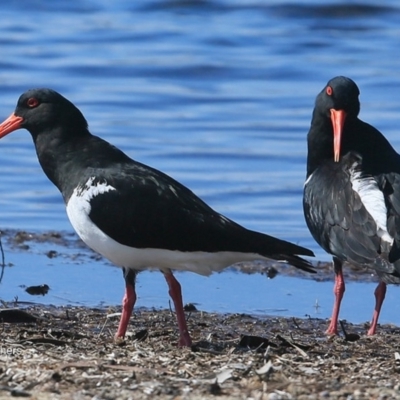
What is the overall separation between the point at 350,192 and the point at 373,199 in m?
0.30

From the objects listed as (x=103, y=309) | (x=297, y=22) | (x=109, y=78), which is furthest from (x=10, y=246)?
(x=297, y=22)

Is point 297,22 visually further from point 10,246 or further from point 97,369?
point 97,369

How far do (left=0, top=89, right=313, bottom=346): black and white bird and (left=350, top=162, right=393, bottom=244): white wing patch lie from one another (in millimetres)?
654

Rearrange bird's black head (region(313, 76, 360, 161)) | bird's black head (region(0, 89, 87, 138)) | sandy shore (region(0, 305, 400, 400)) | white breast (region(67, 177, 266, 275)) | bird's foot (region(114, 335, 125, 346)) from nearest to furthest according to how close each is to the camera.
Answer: sandy shore (region(0, 305, 400, 400)), bird's foot (region(114, 335, 125, 346)), white breast (region(67, 177, 266, 275)), bird's black head (region(0, 89, 87, 138)), bird's black head (region(313, 76, 360, 161))

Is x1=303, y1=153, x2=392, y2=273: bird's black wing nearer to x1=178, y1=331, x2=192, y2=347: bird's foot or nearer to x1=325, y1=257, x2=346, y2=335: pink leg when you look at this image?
x1=325, y1=257, x2=346, y2=335: pink leg

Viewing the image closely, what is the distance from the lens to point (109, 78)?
728 inches

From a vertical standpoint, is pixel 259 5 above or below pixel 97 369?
above

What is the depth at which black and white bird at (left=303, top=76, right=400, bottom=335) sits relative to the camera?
23.9 ft

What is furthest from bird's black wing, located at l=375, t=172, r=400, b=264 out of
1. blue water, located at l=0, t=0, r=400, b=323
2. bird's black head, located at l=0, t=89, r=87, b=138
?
bird's black head, located at l=0, t=89, r=87, b=138

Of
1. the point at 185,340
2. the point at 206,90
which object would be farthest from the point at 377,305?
the point at 206,90

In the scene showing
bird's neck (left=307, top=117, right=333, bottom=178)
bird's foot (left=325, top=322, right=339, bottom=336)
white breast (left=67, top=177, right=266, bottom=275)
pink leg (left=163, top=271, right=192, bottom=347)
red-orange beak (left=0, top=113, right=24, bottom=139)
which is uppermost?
red-orange beak (left=0, top=113, right=24, bottom=139)

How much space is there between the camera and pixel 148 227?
6.77m

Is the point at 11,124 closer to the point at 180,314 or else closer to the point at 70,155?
the point at 70,155

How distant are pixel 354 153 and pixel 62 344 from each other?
295 centimetres
